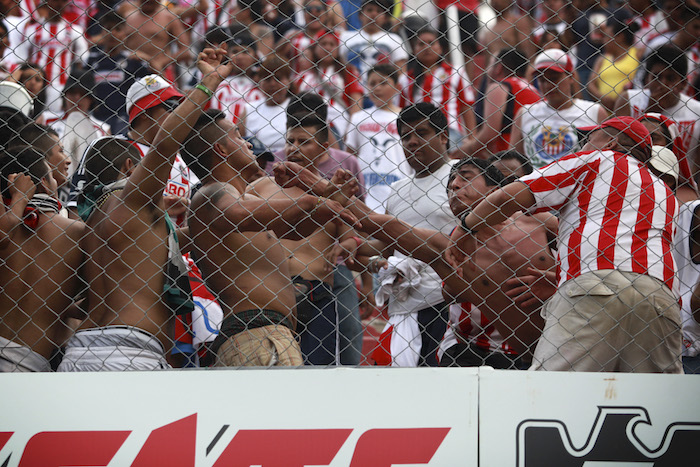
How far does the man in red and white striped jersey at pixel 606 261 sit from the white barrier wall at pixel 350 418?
213mm

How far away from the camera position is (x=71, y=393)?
318 cm

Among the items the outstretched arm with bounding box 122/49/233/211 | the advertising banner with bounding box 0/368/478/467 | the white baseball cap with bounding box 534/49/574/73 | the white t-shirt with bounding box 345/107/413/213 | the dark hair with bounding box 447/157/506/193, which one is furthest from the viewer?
the white t-shirt with bounding box 345/107/413/213

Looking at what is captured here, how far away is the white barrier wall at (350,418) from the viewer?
315 cm

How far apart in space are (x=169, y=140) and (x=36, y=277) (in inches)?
34.6

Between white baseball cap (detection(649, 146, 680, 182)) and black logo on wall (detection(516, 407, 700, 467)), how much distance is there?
1.45 m

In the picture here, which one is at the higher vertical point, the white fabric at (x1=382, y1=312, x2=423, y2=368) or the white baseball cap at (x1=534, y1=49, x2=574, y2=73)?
the white baseball cap at (x1=534, y1=49, x2=574, y2=73)

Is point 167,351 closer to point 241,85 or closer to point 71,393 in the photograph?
point 71,393

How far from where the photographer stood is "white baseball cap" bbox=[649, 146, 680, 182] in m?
4.19

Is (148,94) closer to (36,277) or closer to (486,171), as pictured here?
(36,277)

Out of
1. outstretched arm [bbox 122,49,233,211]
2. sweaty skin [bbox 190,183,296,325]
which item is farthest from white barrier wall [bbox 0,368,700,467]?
outstretched arm [bbox 122,49,233,211]

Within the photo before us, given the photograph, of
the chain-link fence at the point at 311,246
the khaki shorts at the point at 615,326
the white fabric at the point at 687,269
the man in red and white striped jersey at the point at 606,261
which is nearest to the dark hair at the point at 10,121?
the chain-link fence at the point at 311,246

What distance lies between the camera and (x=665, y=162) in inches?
167

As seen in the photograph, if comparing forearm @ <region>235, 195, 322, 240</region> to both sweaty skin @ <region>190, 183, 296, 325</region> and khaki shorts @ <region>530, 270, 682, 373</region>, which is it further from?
khaki shorts @ <region>530, 270, 682, 373</region>

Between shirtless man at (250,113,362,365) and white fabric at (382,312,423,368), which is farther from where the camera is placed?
white fabric at (382,312,423,368)
